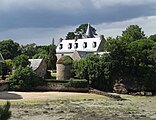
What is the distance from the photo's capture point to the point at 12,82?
4503cm

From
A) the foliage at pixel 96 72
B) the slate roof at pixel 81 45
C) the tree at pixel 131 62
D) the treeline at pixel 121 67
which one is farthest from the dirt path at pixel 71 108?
the slate roof at pixel 81 45

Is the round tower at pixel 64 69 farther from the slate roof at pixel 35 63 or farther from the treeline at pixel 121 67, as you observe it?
the slate roof at pixel 35 63

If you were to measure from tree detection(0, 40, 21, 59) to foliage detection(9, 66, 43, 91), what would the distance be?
3745 centimetres

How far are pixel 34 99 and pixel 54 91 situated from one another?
8.79 meters

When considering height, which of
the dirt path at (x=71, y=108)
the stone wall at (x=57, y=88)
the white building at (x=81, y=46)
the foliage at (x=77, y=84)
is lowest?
the dirt path at (x=71, y=108)

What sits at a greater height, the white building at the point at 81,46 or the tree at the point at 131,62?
the white building at the point at 81,46

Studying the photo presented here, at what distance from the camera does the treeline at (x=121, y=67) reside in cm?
4925

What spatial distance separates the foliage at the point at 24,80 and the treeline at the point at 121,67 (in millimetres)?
7355

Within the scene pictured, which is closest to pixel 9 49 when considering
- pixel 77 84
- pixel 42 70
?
pixel 42 70

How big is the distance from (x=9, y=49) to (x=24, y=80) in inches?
1637

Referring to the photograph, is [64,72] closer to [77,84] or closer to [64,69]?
[64,69]

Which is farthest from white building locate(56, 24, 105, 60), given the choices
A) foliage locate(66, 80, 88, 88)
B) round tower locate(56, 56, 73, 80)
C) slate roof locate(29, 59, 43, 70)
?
foliage locate(66, 80, 88, 88)

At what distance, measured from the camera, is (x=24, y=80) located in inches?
1788

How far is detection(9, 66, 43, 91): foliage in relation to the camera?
1764 inches
